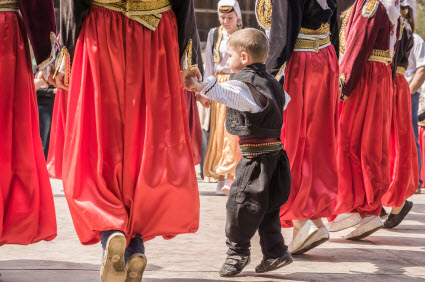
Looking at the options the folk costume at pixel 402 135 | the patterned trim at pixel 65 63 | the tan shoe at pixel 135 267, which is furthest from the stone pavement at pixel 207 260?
the patterned trim at pixel 65 63

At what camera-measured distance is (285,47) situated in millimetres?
4273

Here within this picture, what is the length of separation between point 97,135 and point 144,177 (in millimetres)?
282

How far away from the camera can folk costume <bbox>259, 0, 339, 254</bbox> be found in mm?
4316

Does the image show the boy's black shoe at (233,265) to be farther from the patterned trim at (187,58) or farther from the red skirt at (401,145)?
the red skirt at (401,145)

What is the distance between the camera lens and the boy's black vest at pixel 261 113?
12.2 ft

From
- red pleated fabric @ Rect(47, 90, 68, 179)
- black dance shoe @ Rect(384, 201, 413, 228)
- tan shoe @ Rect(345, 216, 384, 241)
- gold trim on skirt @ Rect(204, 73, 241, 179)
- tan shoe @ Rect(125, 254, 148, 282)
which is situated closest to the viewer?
tan shoe @ Rect(125, 254, 148, 282)

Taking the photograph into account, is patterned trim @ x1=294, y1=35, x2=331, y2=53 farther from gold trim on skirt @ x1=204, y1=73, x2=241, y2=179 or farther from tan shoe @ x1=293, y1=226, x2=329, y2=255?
gold trim on skirt @ x1=204, y1=73, x2=241, y2=179

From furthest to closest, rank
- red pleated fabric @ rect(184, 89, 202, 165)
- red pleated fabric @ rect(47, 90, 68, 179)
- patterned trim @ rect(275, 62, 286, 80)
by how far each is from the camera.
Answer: red pleated fabric @ rect(184, 89, 202, 165)
red pleated fabric @ rect(47, 90, 68, 179)
patterned trim @ rect(275, 62, 286, 80)

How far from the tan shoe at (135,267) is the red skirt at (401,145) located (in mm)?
3001

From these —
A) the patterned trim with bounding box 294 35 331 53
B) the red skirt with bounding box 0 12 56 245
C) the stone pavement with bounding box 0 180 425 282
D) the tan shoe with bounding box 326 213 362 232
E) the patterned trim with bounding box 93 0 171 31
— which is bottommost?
the tan shoe with bounding box 326 213 362 232

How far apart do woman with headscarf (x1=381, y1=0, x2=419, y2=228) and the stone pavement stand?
0.45m

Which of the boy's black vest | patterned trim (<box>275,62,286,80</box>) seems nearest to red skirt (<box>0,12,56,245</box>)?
the boy's black vest

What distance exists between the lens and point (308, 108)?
446 centimetres

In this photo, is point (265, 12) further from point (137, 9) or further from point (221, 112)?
point (221, 112)
